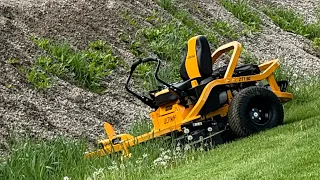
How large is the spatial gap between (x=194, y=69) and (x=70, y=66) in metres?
3.39

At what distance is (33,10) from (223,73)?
541 cm

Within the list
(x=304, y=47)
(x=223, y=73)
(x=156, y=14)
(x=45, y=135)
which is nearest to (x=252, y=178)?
(x=223, y=73)

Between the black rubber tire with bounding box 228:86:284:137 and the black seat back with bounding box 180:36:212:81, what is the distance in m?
0.58

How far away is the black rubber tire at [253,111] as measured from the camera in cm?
890

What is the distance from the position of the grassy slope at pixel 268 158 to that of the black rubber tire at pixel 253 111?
180 mm

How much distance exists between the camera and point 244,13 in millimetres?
18016

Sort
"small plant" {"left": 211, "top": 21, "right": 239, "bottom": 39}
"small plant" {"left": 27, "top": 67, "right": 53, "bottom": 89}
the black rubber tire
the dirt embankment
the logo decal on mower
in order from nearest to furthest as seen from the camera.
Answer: the black rubber tire < the logo decal on mower < the dirt embankment < "small plant" {"left": 27, "top": 67, "right": 53, "bottom": 89} < "small plant" {"left": 211, "top": 21, "right": 239, "bottom": 39}

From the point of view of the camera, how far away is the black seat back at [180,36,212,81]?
9.38 metres

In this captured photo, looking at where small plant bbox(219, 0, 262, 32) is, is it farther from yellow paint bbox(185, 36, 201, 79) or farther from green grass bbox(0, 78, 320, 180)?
green grass bbox(0, 78, 320, 180)

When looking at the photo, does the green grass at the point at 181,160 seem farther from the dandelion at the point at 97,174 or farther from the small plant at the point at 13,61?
the small plant at the point at 13,61

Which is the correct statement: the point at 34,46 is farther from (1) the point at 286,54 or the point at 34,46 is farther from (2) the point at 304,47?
(2) the point at 304,47

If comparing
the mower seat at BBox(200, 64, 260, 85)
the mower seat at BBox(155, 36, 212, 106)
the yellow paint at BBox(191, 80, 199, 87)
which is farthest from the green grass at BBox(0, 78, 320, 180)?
the mower seat at BBox(200, 64, 260, 85)

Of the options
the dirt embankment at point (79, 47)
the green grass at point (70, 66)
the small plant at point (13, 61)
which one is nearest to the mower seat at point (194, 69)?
the dirt embankment at point (79, 47)

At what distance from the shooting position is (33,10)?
1371 centimetres
